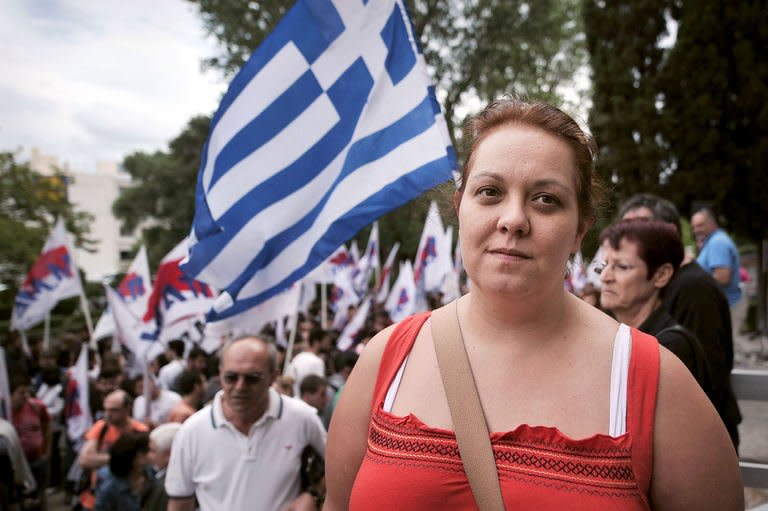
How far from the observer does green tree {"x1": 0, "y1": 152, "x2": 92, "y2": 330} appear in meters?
20.5

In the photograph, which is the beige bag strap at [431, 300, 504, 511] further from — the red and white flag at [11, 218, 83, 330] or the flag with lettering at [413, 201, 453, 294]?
the flag with lettering at [413, 201, 453, 294]

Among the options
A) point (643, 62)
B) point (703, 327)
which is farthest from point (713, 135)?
point (703, 327)

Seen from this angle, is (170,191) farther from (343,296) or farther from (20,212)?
(343,296)

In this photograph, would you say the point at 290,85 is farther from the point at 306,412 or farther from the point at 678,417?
the point at 678,417

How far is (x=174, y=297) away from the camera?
7.25 metres

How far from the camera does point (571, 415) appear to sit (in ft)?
4.32

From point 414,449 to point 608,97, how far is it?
18.5 meters

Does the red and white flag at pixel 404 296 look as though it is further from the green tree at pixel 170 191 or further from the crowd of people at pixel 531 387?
the green tree at pixel 170 191

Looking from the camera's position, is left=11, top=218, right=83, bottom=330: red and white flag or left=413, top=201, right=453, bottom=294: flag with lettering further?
left=413, top=201, right=453, bottom=294: flag with lettering

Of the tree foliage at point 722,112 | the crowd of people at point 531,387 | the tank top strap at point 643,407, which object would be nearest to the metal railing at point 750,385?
the crowd of people at point 531,387

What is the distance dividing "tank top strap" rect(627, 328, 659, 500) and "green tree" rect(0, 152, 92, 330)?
22.1 m

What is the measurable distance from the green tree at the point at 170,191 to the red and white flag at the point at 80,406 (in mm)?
23217

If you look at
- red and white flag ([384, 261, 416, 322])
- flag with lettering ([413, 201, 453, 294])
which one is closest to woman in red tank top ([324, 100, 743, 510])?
red and white flag ([384, 261, 416, 322])

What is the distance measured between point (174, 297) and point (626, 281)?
5.70 m
